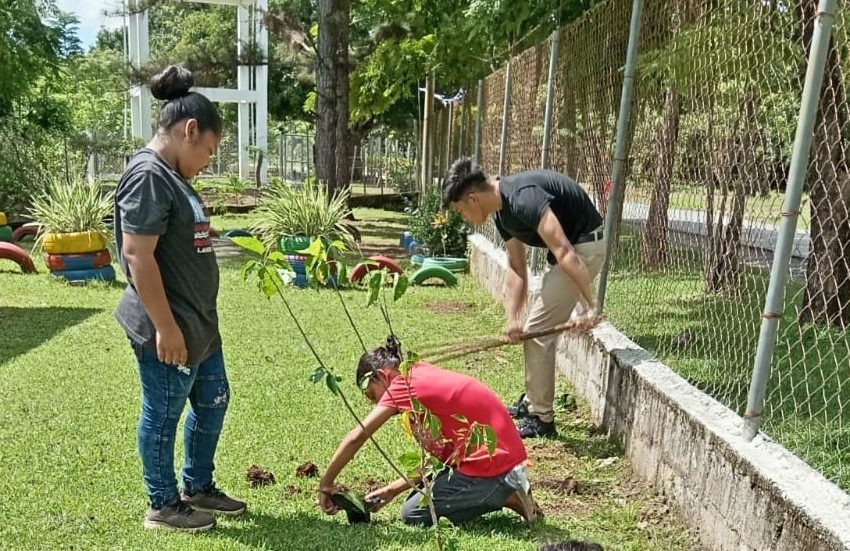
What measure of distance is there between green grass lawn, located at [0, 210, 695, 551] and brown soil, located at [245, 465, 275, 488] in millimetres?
42

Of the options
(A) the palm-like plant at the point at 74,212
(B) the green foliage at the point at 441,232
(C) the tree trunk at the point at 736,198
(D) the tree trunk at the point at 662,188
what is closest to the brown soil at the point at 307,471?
(C) the tree trunk at the point at 736,198

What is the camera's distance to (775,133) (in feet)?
11.6

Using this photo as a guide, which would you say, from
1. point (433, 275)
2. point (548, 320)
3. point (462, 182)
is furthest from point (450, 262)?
point (462, 182)

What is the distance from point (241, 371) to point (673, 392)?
3214 millimetres

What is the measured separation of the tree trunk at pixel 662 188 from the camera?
4555 mm

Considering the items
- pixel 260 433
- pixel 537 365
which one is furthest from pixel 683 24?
pixel 260 433

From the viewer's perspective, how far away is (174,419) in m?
3.21

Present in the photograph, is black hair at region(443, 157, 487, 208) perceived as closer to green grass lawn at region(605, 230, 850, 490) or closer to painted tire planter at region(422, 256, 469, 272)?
green grass lawn at region(605, 230, 850, 490)

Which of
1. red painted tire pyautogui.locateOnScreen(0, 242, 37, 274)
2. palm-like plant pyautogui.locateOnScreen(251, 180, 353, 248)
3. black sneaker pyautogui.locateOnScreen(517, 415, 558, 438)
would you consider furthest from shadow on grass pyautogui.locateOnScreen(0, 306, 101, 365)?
black sneaker pyautogui.locateOnScreen(517, 415, 558, 438)

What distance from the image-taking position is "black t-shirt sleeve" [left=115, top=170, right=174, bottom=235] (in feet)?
9.57

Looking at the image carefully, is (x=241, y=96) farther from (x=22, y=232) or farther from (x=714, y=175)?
(x=714, y=175)

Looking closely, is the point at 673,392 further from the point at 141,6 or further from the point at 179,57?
the point at 179,57

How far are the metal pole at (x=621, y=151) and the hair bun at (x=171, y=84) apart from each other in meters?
2.59

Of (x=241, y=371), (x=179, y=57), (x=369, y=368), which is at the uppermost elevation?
(x=179, y=57)
